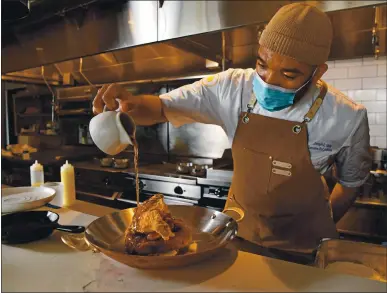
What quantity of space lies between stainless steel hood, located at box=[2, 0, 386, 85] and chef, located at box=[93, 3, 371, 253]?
52 cm

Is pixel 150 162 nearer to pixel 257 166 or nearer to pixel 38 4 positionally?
pixel 38 4

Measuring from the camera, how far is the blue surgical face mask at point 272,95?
4.70 feet

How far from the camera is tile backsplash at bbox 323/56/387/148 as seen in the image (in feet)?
9.34

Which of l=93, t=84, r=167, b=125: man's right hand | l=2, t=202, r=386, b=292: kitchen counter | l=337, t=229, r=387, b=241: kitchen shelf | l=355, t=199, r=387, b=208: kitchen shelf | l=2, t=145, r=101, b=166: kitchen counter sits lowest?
l=337, t=229, r=387, b=241: kitchen shelf

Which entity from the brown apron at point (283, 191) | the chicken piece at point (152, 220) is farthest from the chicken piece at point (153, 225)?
the brown apron at point (283, 191)

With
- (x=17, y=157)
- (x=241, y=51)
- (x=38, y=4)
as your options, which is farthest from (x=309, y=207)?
(x=17, y=157)

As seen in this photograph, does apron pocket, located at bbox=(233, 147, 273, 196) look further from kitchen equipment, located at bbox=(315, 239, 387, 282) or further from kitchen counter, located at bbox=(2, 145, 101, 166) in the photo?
kitchen counter, located at bbox=(2, 145, 101, 166)

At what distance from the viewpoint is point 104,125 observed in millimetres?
1138

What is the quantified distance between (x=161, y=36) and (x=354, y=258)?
195 cm

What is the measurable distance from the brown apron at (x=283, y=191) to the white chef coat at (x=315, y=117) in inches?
1.5

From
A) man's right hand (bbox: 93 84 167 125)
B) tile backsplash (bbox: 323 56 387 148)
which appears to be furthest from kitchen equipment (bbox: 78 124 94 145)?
tile backsplash (bbox: 323 56 387 148)

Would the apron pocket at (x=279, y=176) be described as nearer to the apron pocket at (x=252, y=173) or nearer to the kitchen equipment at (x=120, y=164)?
the apron pocket at (x=252, y=173)

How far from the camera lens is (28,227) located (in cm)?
124

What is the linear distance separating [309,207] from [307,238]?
148 mm
